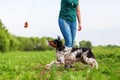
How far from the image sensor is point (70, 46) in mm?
10898

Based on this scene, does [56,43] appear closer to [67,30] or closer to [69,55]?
[69,55]

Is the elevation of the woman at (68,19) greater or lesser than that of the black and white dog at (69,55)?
greater

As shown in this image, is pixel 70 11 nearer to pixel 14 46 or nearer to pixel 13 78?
pixel 13 78

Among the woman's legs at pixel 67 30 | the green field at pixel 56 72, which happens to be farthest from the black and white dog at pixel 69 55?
the woman's legs at pixel 67 30

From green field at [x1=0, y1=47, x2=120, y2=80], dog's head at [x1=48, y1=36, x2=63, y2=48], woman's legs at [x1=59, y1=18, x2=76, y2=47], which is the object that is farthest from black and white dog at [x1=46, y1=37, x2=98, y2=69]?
woman's legs at [x1=59, y1=18, x2=76, y2=47]

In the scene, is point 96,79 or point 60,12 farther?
point 60,12

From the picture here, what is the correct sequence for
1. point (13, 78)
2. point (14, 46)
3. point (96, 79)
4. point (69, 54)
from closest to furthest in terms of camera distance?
point (96, 79) < point (13, 78) < point (69, 54) < point (14, 46)

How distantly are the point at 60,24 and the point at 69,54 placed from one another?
0.83 meters

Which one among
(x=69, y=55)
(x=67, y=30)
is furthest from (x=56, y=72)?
(x=67, y=30)

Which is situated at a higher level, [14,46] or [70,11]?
[70,11]

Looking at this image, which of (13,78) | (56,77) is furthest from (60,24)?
(56,77)

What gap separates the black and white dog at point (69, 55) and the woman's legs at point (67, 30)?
38cm

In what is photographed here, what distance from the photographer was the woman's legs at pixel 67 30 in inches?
424

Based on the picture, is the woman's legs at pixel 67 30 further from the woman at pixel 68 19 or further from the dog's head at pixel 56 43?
the dog's head at pixel 56 43
